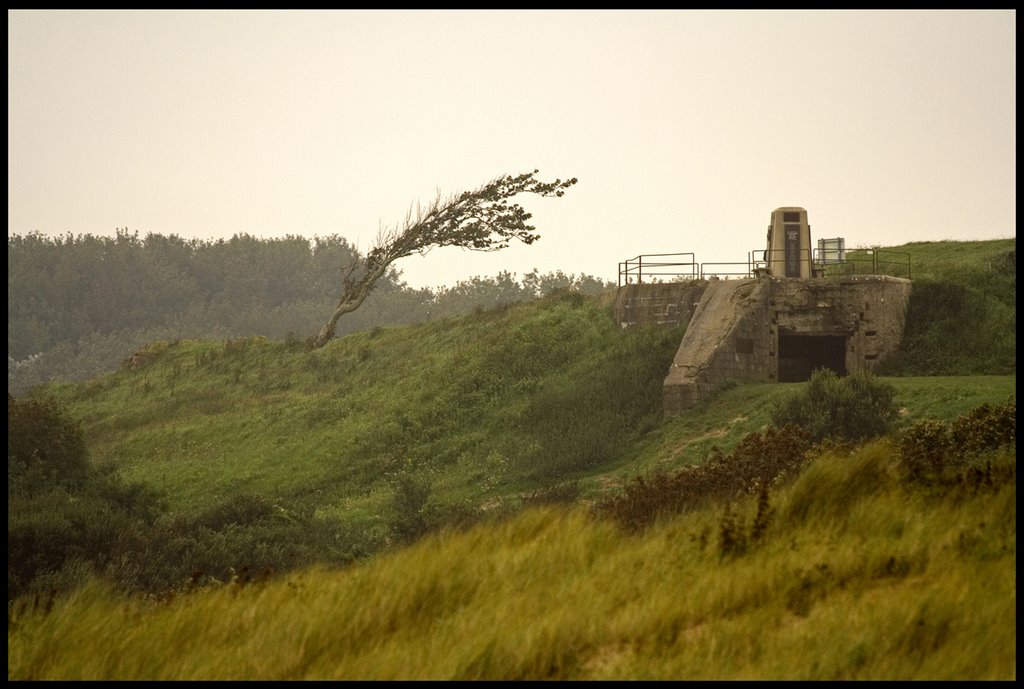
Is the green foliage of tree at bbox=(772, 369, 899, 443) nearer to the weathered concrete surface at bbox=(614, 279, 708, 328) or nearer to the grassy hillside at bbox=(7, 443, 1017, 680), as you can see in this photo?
the weathered concrete surface at bbox=(614, 279, 708, 328)

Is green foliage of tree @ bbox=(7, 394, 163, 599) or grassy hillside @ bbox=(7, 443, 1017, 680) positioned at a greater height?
Answer: grassy hillside @ bbox=(7, 443, 1017, 680)

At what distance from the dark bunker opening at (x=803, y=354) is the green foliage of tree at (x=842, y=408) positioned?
5.96 m

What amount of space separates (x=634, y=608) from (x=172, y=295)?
82.9 metres

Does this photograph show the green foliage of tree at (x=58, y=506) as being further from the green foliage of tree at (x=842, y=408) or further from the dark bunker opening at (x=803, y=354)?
the dark bunker opening at (x=803, y=354)

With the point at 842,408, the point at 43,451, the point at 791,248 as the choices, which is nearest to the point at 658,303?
the point at 791,248

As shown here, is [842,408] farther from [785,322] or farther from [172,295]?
[172,295]

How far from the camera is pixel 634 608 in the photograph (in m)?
7.29

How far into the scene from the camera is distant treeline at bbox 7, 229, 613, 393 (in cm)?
7669

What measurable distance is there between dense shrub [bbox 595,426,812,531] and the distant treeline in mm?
61397

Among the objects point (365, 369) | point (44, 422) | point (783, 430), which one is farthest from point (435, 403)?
point (783, 430)

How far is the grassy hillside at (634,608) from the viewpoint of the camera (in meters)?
6.69

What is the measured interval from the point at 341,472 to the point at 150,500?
5316 mm

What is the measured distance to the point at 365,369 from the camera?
34.3m

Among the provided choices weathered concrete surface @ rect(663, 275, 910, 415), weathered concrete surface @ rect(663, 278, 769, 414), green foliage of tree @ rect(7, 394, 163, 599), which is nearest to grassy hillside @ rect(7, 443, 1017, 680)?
green foliage of tree @ rect(7, 394, 163, 599)
